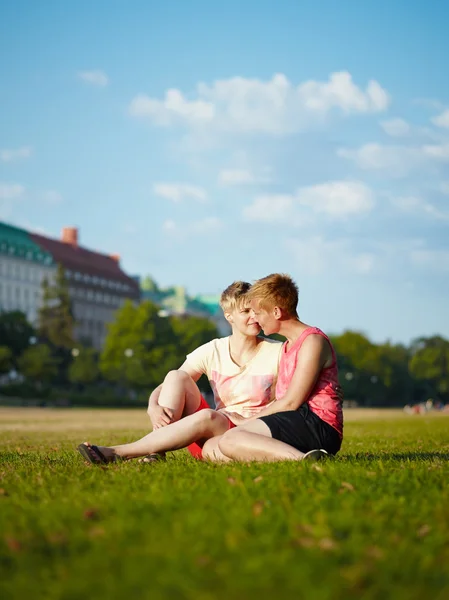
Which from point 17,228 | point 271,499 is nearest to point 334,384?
point 271,499

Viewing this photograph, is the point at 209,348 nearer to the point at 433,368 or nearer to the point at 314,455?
the point at 314,455

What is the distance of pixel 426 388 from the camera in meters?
158

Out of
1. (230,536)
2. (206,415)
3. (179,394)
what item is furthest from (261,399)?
(230,536)

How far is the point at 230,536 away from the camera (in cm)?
437

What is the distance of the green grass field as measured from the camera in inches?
141

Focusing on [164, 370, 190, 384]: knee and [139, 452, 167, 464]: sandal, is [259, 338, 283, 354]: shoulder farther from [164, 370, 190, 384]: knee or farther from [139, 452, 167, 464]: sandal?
[139, 452, 167, 464]: sandal

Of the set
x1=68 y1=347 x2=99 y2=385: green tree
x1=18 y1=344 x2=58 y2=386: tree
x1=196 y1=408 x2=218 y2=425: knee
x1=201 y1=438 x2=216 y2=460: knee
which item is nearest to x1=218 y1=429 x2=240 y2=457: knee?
x1=196 y1=408 x2=218 y2=425: knee

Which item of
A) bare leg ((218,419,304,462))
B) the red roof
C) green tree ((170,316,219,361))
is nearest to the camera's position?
bare leg ((218,419,304,462))

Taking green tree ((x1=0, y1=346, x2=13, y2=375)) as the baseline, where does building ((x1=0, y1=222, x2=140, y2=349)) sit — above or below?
above

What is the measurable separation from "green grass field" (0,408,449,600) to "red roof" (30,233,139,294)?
425 ft

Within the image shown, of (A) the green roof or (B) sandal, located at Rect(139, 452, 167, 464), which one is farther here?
(A) the green roof

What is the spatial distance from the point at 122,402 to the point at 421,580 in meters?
79.1

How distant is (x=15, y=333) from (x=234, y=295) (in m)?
87.6

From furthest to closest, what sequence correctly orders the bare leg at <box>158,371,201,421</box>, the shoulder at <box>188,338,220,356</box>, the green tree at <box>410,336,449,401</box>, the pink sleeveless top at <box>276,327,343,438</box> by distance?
the green tree at <box>410,336,449,401</box>
the shoulder at <box>188,338,220,356</box>
the bare leg at <box>158,371,201,421</box>
the pink sleeveless top at <box>276,327,343,438</box>
